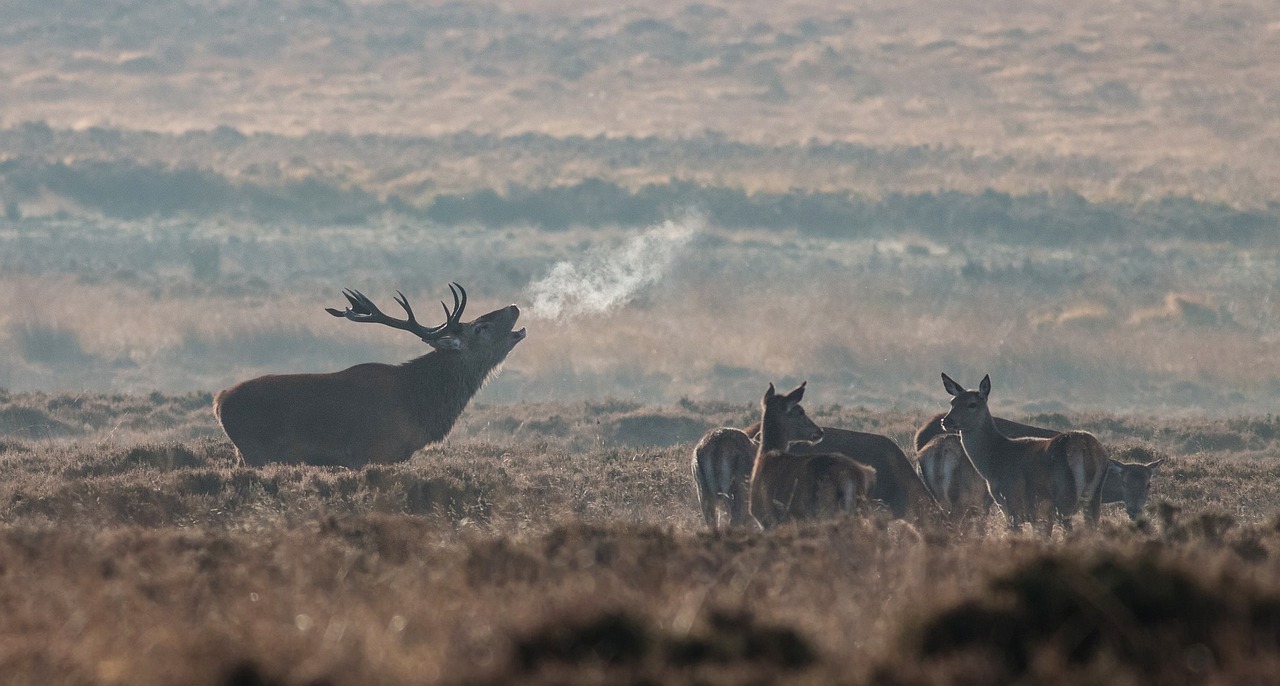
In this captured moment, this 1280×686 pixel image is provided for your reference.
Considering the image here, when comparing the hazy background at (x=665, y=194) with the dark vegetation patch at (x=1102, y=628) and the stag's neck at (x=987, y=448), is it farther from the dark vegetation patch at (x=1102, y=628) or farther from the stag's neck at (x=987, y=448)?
the dark vegetation patch at (x=1102, y=628)

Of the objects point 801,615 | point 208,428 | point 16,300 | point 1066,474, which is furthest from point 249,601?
point 16,300

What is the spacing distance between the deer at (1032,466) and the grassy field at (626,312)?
100cm

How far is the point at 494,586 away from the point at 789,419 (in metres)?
6.06

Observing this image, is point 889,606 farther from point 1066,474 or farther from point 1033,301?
point 1033,301

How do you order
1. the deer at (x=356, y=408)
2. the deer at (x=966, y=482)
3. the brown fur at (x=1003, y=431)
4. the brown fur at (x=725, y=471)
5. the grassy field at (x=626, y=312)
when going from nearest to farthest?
the grassy field at (x=626, y=312)
the brown fur at (x=725, y=471)
the deer at (x=966, y=482)
the deer at (x=356, y=408)
the brown fur at (x=1003, y=431)

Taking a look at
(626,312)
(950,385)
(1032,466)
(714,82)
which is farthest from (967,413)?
(714,82)

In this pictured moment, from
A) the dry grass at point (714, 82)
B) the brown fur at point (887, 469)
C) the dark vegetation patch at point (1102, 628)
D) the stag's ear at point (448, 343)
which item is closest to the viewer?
the dark vegetation patch at point (1102, 628)

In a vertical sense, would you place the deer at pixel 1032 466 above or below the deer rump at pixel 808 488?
below

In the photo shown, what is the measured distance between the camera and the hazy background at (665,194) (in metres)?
36.9

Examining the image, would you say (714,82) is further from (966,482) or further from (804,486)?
(804,486)

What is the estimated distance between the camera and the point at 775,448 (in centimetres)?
1317

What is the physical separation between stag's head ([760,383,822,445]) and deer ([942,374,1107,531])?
139cm

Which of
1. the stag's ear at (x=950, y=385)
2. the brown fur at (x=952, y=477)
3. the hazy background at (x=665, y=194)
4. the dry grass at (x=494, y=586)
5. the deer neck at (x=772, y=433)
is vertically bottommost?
the hazy background at (x=665, y=194)

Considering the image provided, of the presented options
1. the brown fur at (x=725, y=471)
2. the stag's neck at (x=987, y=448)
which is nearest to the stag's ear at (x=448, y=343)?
the brown fur at (x=725, y=471)
